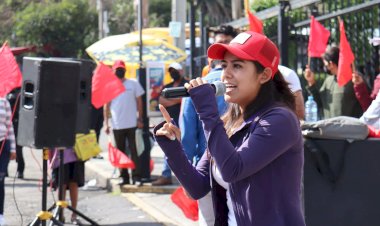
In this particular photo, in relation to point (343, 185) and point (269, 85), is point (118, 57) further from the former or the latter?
point (269, 85)

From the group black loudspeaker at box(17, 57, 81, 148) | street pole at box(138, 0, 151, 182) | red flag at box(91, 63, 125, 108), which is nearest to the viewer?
black loudspeaker at box(17, 57, 81, 148)

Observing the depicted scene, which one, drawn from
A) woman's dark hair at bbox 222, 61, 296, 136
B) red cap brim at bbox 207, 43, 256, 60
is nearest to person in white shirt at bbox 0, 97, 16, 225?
woman's dark hair at bbox 222, 61, 296, 136

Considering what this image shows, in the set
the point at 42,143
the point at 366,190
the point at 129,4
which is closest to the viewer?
the point at 366,190

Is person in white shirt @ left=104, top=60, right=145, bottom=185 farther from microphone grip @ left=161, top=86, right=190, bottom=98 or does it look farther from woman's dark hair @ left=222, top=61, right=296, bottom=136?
microphone grip @ left=161, top=86, right=190, bottom=98

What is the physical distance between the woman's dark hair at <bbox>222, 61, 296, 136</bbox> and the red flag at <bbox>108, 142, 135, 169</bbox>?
756 centimetres

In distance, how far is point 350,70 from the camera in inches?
313

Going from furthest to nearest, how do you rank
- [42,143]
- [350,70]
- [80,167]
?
[80,167]
[350,70]
[42,143]

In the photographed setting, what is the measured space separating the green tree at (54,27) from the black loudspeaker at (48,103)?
32.7m

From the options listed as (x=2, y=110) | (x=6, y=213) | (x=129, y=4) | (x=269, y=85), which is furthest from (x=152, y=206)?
(x=129, y=4)

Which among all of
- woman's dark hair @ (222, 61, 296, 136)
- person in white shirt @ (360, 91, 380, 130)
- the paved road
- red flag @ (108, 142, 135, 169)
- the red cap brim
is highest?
the red cap brim

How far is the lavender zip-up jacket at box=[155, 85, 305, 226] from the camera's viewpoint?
3148mm

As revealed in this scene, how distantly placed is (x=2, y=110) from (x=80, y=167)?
4.55ft

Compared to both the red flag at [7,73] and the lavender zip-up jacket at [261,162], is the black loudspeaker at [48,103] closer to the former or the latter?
the red flag at [7,73]

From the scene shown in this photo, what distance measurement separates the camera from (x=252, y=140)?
10.5ft
